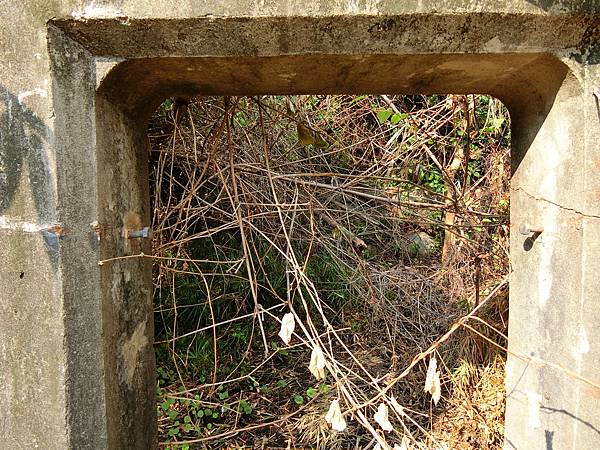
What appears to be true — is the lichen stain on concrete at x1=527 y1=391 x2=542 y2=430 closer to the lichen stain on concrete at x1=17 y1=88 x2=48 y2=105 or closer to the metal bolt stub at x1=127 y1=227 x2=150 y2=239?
the metal bolt stub at x1=127 y1=227 x2=150 y2=239

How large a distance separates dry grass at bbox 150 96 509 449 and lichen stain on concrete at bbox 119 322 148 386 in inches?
20.2

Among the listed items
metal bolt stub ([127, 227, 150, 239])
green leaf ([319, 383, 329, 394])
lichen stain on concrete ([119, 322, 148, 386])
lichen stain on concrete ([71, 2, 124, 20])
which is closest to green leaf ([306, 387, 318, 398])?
green leaf ([319, 383, 329, 394])

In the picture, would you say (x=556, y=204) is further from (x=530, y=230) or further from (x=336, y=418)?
(x=336, y=418)

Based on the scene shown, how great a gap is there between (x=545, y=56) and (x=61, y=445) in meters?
2.05

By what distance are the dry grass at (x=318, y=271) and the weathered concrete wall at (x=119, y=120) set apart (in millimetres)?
778

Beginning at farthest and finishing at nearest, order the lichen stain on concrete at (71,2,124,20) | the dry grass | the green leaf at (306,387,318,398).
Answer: the green leaf at (306,387,318,398) < the dry grass < the lichen stain on concrete at (71,2,124,20)

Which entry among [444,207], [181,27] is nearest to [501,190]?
[444,207]

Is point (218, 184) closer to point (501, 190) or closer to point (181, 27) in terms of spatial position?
point (181, 27)

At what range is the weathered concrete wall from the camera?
129 centimetres

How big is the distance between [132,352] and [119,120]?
0.95 m

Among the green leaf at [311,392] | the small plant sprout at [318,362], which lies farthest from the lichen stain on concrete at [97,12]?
the green leaf at [311,392]

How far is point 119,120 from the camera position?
1.65 meters

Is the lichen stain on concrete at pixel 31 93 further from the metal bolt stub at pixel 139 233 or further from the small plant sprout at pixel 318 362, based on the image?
the small plant sprout at pixel 318 362

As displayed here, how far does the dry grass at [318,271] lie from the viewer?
2.67 m
